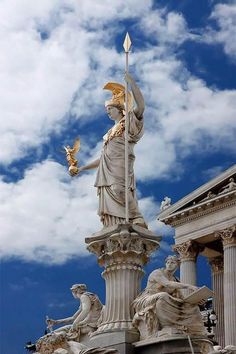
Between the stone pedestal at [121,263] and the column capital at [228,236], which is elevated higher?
the column capital at [228,236]

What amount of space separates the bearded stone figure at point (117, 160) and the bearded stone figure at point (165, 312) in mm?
1773

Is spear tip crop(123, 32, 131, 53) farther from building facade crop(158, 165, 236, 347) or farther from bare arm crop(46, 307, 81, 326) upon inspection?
building facade crop(158, 165, 236, 347)

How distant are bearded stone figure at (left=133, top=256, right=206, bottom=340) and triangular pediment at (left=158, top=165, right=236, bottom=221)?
40403 millimetres

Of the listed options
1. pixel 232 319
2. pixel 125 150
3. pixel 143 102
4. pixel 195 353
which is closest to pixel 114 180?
pixel 125 150

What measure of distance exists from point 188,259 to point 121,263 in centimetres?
4273

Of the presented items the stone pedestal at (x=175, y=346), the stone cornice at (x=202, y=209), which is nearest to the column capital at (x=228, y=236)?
the stone cornice at (x=202, y=209)

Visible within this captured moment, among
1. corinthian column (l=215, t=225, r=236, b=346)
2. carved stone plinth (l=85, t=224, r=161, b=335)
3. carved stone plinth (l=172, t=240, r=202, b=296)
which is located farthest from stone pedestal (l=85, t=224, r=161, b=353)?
carved stone plinth (l=172, t=240, r=202, b=296)

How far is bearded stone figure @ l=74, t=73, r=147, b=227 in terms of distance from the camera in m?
16.0

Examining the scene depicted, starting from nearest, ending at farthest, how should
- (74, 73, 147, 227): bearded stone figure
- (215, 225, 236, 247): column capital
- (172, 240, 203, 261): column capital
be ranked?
(74, 73, 147, 227): bearded stone figure → (215, 225, 236, 247): column capital → (172, 240, 203, 261): column capital

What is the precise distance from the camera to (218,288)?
2306 inches

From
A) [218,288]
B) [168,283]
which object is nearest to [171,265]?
[168,283]

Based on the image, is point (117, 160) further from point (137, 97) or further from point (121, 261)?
point (121, 261)

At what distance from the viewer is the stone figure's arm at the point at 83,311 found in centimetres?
1677

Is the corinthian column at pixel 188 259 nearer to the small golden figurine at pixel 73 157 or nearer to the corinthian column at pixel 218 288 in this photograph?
the corinthian column at pixel 218 288
